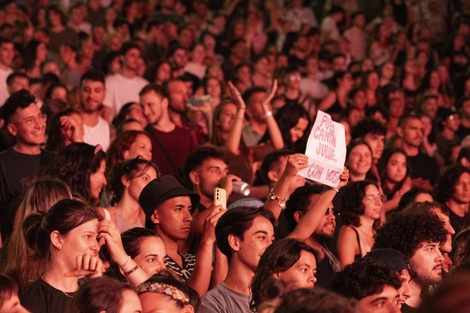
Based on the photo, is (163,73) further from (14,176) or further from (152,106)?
(14,176)

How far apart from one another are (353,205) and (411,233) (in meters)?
1.29

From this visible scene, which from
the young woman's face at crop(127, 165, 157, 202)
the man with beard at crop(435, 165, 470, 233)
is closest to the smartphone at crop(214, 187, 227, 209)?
the young woman's face at crop(127, 165, 157, 202)

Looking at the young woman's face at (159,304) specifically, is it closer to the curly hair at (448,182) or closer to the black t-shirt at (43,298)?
the black t-shirt at (43,298)

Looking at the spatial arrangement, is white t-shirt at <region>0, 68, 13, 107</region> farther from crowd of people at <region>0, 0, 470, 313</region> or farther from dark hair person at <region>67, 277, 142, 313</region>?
dark hair person at <region>67, 277, 142, 313</region>

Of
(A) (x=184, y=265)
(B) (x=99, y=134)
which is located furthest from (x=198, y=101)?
(A) (x=184, y=265)

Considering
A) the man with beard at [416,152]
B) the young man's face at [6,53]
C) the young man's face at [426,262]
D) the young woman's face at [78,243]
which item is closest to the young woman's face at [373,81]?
the man with beard at [416,152]

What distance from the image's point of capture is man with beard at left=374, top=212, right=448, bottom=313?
590 centimetres

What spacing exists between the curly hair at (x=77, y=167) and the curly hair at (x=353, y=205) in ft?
5.43

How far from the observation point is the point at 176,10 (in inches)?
626

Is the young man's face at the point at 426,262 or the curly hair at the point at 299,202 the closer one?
the young man's face at the point at 426,262

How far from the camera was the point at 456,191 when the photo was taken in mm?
8414

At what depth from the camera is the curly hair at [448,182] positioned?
844cm

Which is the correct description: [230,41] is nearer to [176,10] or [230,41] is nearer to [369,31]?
[176,10]

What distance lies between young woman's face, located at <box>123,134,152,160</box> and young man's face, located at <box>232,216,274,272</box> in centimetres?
216
